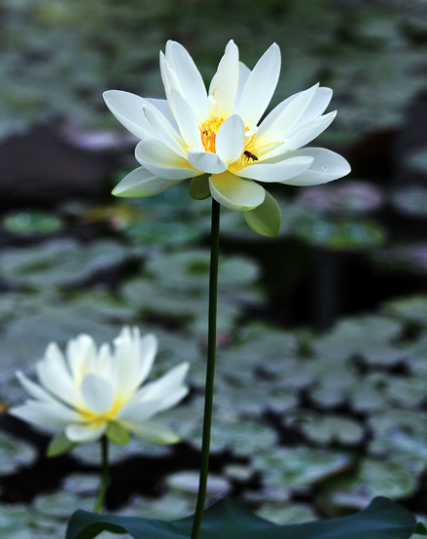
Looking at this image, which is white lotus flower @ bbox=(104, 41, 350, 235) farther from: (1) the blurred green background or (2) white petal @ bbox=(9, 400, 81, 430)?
(1) the blurred green background

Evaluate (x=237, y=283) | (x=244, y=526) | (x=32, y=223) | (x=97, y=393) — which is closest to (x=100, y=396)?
(x=97, y=393)

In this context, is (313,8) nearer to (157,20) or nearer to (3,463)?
(157,20)

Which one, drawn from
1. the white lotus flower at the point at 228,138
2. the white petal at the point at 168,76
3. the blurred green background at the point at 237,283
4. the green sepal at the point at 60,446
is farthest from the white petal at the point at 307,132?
the blurred green background at the point at 237,283

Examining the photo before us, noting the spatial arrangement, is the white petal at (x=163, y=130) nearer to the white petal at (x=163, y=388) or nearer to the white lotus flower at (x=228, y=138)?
the white lotus flower at (x=228, y=138)

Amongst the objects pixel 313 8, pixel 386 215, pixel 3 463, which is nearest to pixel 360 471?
pixel 3 463

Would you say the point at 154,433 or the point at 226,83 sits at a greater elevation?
the point at 226,83

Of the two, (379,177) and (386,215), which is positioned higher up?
(379,177)

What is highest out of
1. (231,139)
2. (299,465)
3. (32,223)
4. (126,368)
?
(231,139)

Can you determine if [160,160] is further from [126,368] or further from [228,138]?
[126,368]
